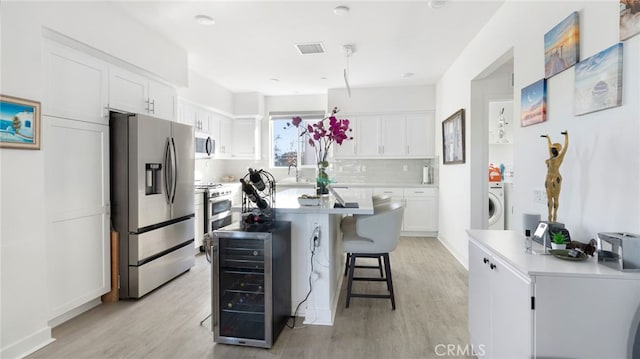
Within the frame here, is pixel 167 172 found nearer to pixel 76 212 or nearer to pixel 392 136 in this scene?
pixel 76 212

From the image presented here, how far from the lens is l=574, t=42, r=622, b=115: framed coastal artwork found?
1.55 meters

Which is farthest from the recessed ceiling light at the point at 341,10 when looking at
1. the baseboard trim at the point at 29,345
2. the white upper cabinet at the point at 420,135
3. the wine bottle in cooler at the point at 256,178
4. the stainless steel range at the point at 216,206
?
the baseboard trim at the point at 29,345

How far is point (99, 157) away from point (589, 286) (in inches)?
139

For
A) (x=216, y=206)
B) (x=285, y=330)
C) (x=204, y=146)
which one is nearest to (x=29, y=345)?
(x=285, y=330)

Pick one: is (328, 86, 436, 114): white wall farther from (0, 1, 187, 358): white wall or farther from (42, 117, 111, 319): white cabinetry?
(0, 1, 187, 358): white wall

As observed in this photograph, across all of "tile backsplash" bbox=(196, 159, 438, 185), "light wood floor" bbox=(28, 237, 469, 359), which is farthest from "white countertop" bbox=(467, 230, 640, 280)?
"tile backsplash" bbox=(196, 159, 438, 185)

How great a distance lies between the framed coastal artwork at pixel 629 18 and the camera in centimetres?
145

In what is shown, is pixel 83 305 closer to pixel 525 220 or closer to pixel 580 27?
pixel 525 220

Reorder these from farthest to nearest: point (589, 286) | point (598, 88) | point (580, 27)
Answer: point (580, 27) < point (598, 88) < point (589, 286)

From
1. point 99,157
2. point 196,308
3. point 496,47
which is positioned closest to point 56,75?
point 99,157

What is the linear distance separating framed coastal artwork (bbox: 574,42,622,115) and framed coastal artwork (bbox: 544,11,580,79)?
115 millimetres

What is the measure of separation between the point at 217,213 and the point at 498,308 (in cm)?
410

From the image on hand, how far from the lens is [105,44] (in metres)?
2.82

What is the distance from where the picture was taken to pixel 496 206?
478cm
